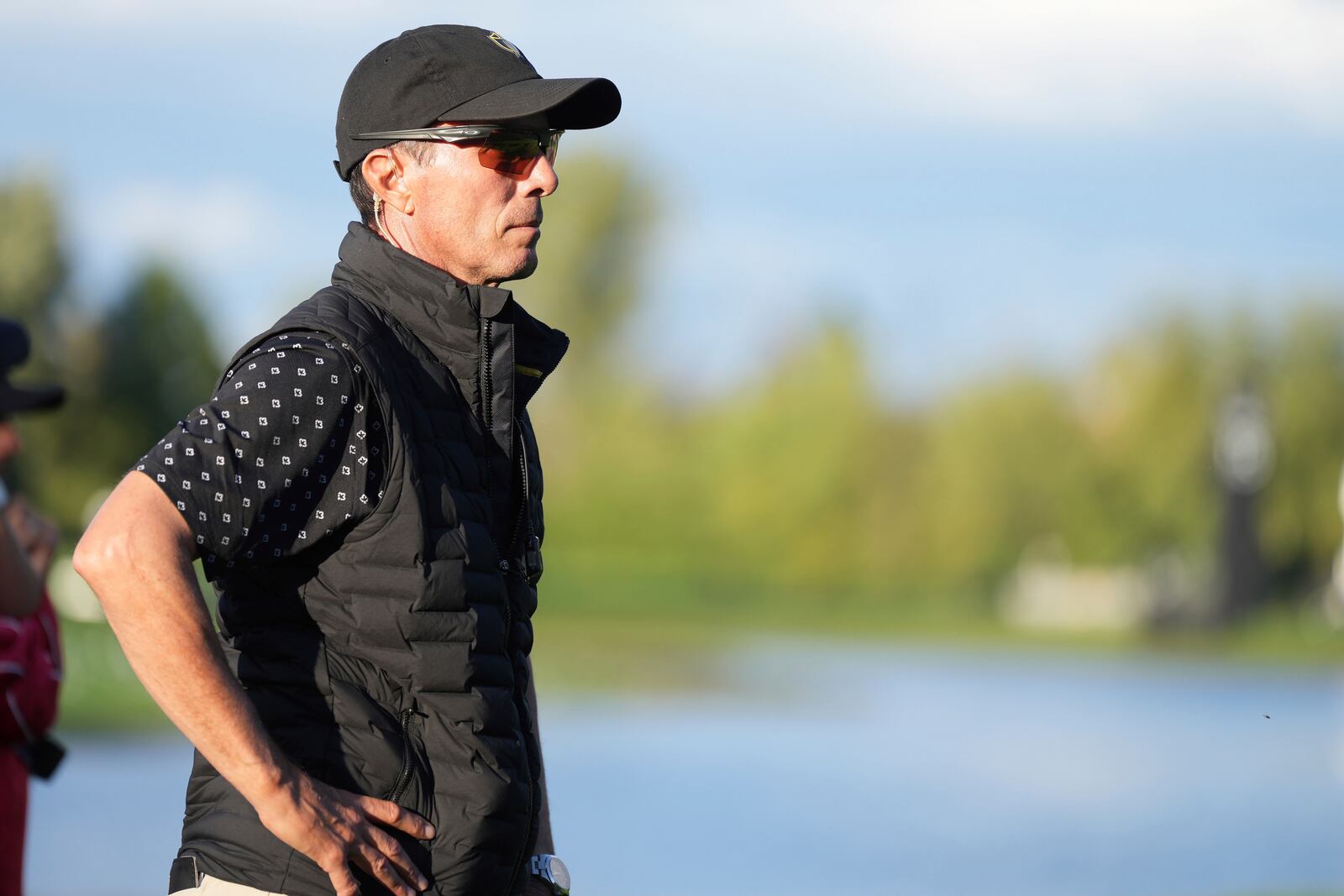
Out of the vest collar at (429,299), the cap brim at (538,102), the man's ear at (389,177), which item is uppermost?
the cap brim at (538,102)

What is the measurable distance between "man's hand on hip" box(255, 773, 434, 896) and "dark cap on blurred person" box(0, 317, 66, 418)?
2726 millimetres

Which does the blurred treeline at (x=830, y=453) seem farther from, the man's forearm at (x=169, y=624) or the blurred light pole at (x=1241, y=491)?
the man's forearm at (x=169, y=624)

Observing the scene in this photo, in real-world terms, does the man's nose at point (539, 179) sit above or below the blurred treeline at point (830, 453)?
above

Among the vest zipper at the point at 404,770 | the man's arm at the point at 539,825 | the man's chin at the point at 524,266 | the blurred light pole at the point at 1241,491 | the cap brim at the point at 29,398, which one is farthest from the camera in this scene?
the blurred light pole at the point at 1241,491

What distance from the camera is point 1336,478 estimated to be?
3859 cm

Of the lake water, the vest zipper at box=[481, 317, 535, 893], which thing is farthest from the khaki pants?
the lake water

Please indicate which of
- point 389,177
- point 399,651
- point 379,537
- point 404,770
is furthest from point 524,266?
point 404,770

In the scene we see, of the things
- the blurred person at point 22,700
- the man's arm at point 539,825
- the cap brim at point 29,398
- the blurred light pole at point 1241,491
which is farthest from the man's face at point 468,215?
the blurred light pole at point 1241,491

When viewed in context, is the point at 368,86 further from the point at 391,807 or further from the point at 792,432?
the point at 792,432

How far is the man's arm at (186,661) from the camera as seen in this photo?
1.79 m

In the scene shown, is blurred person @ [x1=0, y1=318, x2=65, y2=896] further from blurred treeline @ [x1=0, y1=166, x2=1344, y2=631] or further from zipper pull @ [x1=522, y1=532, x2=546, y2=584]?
blurred treeline @ [x1=0, y1=166, x2=1344, y2=631]

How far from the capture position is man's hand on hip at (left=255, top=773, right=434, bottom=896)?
1.90 m

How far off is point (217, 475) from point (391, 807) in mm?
472

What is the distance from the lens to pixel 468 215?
227 cm
